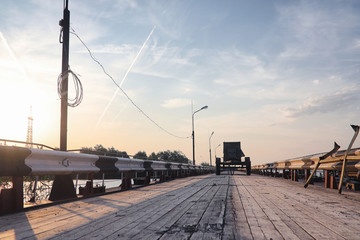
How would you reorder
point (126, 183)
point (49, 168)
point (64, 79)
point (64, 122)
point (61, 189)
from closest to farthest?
point (49, 168) < point (61, 189) < point (64, 122) < point (64, 79) < point (126, 183)

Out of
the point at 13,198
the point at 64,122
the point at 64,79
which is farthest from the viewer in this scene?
the point at 64,79

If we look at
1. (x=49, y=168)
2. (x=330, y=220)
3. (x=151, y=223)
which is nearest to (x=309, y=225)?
(x=330, y=220)

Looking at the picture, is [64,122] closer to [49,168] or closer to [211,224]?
[49,168]

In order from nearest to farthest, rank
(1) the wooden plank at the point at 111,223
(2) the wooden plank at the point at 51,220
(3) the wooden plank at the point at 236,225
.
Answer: (3) the wooden plank at the point at 236,225, (1) the wooden plank at the point at 111,223, (2) the wooden plank at the point at 51,220

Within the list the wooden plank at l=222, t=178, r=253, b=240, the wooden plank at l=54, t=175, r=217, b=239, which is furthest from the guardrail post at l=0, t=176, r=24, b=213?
the wooden plank at l=222, t=178, r=253, b=240

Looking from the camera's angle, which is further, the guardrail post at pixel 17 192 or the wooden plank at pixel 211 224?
the guardrail post at pixel 17 192

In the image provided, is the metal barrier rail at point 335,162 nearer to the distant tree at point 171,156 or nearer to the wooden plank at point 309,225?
the wooden plank at point 309,225

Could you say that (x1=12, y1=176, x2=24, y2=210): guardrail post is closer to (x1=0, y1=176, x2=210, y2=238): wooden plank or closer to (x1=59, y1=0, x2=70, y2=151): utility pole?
(x1=0, y1=176, x2=210, y2=238): wooden plank

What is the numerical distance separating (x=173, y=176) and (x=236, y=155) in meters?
12.5

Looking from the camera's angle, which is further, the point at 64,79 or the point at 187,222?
the point at 64,79

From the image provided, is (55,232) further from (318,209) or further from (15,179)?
(318,209)

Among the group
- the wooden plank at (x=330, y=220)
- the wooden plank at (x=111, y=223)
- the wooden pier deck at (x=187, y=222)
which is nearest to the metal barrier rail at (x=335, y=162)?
the wooden pier deck at (x=187, y=222)

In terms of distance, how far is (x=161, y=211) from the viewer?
14.4 ft

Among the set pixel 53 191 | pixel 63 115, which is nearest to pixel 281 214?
pixel 53 191
